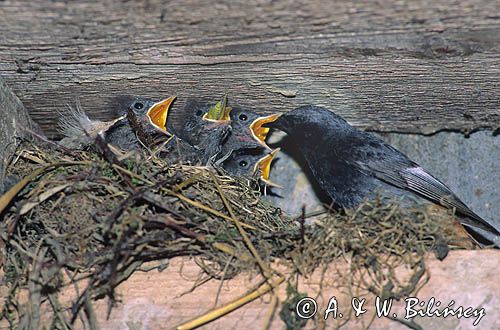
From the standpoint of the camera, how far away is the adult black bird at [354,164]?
3.49 meters

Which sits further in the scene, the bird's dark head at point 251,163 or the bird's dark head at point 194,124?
the bird's dark head at point 251,163

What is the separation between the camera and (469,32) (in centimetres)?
256

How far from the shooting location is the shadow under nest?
8.58ft

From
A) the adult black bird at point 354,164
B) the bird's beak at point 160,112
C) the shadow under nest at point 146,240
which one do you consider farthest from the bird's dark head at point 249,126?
the shadow under nest at point 146,240

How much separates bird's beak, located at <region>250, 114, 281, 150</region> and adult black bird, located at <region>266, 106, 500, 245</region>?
0.25 ft

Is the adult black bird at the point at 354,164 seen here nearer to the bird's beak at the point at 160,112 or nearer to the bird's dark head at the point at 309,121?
the bird's dark head at the point at 309,121

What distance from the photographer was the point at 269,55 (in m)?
2.83

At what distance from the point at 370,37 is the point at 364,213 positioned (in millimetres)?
612

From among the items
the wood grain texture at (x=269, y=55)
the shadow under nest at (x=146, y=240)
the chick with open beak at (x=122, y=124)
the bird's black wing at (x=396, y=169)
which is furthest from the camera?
the chick with open beak at (x=122, y=124)

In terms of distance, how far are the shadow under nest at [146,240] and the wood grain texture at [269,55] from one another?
16.3 inches

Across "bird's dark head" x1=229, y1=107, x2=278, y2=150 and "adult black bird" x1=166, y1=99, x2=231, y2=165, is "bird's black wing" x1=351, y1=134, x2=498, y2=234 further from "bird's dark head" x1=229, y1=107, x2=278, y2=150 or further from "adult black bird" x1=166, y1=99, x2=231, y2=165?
"adult black bird" x1=166, y1=99, x2=231, y2=165

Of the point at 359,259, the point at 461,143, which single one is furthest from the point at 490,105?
the point at 359,259

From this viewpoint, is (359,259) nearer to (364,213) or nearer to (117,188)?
(364,213)

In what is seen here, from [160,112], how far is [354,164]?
94 centimetres
